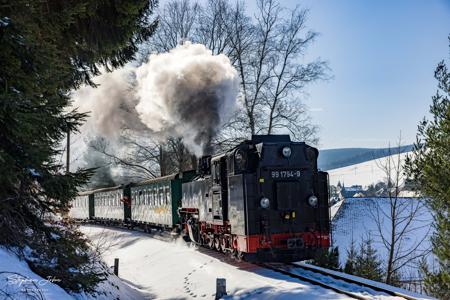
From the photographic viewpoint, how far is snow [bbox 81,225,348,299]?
886 cm

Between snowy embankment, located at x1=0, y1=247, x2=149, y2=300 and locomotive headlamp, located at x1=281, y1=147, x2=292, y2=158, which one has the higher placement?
locomotive headlamp, located at x1=281, y1=147, x2=292, y2=158

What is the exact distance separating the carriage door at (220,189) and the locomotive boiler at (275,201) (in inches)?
8.5

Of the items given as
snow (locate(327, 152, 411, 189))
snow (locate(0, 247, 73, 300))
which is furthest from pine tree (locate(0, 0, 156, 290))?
snow (locate(327, 152, 411, 189))

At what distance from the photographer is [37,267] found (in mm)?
6242

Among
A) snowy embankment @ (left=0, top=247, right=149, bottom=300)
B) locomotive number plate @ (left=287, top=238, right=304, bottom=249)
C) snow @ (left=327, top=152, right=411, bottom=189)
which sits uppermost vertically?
snow @ (left=327, top=152, right=411, bottom=189)

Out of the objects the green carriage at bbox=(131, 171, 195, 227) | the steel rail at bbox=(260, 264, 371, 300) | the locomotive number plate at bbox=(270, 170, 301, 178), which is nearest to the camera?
the steel rail at bbox=(260, 264, 371, 300)

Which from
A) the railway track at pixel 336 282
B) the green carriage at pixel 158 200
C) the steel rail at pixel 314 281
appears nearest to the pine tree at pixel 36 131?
the steel rail at pixel 314 281

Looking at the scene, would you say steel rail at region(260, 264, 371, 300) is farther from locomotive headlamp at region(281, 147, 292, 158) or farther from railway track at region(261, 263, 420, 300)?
locomotive headlamp at region(281, 147, 292, 158)

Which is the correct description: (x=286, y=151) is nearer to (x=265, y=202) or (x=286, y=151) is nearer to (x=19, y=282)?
(x=265, y=202)

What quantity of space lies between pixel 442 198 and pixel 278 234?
5.12m

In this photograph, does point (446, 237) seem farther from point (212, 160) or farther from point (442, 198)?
point (212, 160)

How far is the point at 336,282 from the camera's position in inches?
378

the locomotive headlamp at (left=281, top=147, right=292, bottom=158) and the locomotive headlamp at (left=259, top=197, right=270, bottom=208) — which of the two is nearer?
the locomotive headlamp at (left=259, top=197, right=270, bottom=208)

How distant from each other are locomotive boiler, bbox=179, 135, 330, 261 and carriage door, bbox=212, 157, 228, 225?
0.21 meters
